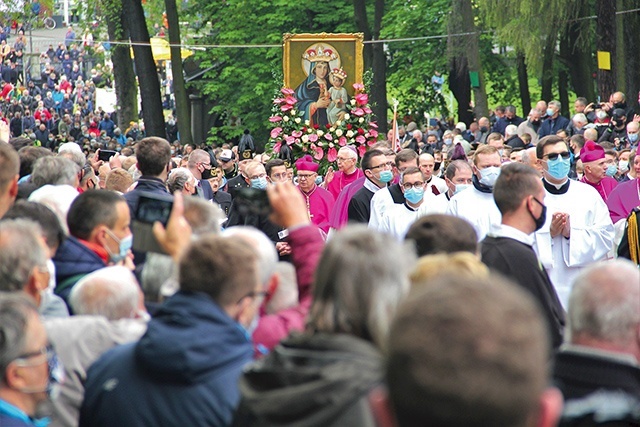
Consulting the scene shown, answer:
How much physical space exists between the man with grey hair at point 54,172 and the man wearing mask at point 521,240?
2951mm

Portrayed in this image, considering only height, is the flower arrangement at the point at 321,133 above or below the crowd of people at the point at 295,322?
below

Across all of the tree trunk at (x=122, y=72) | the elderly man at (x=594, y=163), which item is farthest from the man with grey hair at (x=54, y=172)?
the tree trunk at (x=122, y=72)

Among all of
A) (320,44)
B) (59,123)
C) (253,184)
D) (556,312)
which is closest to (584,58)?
(320,44)

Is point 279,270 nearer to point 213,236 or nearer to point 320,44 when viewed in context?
point 213,236

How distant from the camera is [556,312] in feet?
20.0

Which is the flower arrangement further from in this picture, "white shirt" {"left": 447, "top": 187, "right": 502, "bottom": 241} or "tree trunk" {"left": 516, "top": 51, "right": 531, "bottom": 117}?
"tree trunk" {"left": 516, "top": 51, "right": 531, "bottom": 117}

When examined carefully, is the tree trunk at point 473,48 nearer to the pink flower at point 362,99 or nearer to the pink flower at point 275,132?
the pink flower at point 362,99

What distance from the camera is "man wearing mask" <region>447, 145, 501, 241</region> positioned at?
9719 mm

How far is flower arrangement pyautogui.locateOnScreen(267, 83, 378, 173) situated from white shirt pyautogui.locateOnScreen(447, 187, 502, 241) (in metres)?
5.85

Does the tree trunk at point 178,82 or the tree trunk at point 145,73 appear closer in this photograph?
the tree trunk at point 145,73

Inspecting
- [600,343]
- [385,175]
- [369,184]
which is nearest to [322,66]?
[369,184]

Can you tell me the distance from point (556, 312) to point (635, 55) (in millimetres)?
19691

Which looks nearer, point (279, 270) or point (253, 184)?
point (279, 270)

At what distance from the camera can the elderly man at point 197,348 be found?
3.86m
